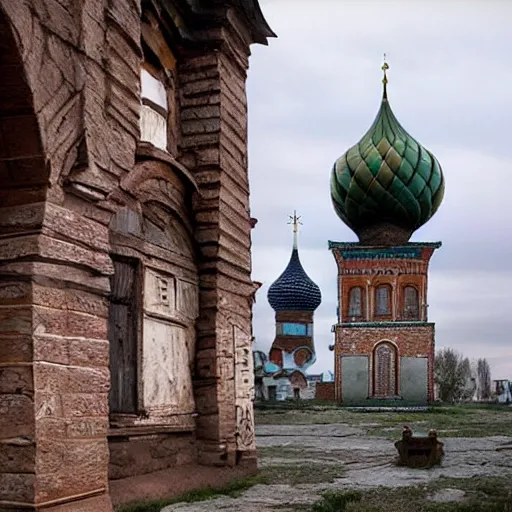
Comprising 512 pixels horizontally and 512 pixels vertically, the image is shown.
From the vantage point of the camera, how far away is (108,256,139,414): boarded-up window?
17.0 ft

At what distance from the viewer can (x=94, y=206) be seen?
14.5 ft

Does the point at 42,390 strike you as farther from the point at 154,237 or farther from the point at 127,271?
the point at 154,237

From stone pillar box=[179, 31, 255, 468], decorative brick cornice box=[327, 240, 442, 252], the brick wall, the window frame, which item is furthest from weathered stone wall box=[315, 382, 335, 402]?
stone pillar box=[179, 31, 255, 468]

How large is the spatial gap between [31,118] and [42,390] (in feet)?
4.22

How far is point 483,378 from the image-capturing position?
A: 2101 inches

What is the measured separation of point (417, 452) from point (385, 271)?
1919cm

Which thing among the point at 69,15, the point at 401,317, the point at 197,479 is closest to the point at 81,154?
the point at 69,15

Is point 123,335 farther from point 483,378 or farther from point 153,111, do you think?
point 483,378

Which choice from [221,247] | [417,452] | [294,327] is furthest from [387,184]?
[221,247]

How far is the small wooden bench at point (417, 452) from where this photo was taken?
7.48 metres

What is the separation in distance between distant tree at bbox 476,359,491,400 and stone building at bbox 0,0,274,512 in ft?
156

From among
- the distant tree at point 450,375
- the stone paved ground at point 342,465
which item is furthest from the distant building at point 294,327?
the stone paved ground at point 342,465

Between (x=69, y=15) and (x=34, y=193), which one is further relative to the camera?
(x=69, y=15)

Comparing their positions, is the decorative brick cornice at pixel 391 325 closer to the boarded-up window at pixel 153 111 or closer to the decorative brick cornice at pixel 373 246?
the decorative brick cornice at pixel 373 246
